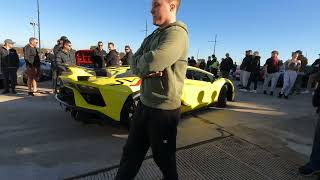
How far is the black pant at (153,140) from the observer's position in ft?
8.68

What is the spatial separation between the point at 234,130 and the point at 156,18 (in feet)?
14.2

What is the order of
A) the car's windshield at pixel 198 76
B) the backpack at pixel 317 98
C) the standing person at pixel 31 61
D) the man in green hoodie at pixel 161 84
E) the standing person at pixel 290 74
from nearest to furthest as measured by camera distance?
Answer: 1. the man in green hoodie at pixel 161 84
2. the backpack at pixel 317 98
3. the car's windshield at pixel 198 76
4. the standing person at pixel 31 61
5. the standing person at pixel 290 74

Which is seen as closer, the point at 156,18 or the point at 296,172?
the point at 156,18

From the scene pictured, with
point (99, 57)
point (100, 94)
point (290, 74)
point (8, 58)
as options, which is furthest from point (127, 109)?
point (290, 74)

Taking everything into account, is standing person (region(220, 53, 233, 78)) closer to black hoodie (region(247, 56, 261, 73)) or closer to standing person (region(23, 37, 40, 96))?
black hoodie (region(247, 56, 261, 73))

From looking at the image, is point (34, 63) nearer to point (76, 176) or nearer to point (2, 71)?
point (2, 71)

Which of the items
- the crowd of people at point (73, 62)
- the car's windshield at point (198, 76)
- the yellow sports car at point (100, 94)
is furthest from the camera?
the crowd of people at point (73, 62)

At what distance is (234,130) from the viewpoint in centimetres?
650

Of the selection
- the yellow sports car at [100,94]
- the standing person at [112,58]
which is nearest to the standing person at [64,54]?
the standing person at [112,58]

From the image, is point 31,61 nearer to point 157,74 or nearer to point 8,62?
point 8,62

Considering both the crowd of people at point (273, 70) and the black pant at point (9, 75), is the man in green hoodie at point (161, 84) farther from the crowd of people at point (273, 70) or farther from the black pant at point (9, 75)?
the crowd of people at point (273, 70)

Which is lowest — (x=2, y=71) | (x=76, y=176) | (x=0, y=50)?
(x=76, y=176)

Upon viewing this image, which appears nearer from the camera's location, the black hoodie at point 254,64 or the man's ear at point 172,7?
the man's ear at point 172,7

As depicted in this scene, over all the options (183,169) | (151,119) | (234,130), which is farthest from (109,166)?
(234,130)
